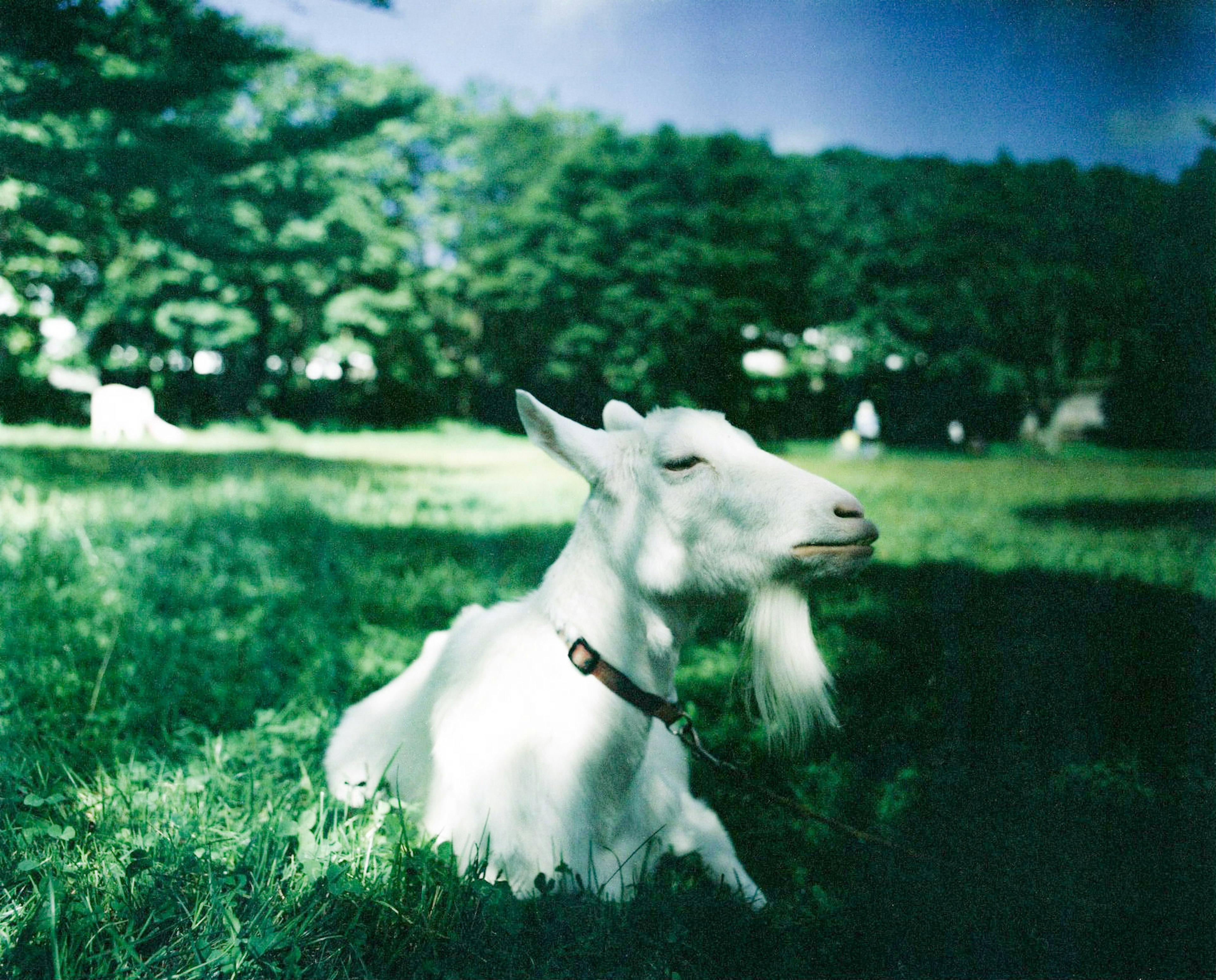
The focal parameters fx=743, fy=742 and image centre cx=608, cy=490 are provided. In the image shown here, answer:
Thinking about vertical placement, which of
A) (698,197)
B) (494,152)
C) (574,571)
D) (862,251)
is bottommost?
(574,571)

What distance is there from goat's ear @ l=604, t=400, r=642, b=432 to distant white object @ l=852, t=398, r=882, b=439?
5.81 ft

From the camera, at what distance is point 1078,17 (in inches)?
79.4

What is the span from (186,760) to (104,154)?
2974mm

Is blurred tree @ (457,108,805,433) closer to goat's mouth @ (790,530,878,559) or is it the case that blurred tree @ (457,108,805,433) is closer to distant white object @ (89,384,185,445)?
goat's mouth @ (790,530,878,559)

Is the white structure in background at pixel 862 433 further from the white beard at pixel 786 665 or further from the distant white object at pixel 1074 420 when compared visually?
the white beard at pixel 786 665

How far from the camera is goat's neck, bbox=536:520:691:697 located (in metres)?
1.74

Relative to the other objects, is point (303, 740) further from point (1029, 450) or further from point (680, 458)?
point (1029, 450)

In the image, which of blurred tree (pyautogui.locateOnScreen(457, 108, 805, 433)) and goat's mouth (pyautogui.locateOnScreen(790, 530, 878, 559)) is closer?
goat's mouth (pyautogui.locateOnScreen(790, 530, 878, 559))

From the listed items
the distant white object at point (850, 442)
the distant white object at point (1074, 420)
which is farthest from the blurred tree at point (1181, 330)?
the distant white object at point (850, 442)

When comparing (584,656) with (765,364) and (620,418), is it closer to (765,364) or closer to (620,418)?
(620,418)

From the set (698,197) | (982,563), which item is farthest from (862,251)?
(982,563)

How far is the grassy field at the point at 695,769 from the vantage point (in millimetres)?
1609

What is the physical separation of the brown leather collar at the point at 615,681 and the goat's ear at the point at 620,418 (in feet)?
1.84

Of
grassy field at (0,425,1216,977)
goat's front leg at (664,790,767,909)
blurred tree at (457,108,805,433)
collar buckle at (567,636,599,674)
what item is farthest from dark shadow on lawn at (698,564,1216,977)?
blurred tree at (457,108,805,433)
